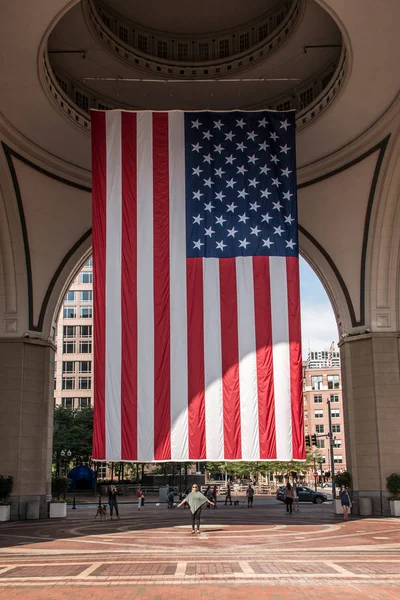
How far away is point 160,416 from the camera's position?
62.1 ft

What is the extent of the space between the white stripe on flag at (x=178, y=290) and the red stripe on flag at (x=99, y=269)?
201 cm

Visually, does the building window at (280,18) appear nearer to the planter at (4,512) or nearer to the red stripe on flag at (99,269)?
the red stripe on flag at (99,269)

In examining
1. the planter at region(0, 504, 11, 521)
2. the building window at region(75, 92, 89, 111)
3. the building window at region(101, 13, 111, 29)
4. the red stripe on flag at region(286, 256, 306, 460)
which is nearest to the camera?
the red stripe on flag at region(286, 256, 306, 460)

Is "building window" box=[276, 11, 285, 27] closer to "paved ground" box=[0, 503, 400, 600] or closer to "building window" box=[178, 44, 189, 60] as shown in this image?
"building window" box=[178, 44, 189, 60]

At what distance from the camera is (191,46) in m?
28.8

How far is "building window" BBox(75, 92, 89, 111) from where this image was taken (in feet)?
90.6

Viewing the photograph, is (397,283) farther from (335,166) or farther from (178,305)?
(178,305)

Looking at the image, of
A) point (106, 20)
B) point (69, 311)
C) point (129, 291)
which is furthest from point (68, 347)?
point (129, 291)

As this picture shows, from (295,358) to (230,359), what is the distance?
194 cm

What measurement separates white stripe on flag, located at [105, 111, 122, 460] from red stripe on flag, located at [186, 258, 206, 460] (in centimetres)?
206

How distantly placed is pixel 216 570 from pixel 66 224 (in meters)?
19.9

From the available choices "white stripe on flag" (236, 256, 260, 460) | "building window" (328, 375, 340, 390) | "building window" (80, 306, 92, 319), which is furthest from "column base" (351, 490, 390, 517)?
"building window" (328, 375, 340, 390)

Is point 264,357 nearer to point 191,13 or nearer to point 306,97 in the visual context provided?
point 306,97

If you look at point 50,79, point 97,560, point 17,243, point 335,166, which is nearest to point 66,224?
point 17,243
